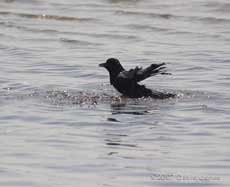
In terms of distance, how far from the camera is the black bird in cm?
1536

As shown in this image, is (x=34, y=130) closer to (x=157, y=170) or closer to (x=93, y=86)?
(x=157, y=170)

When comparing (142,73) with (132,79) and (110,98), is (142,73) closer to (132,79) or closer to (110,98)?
(132,79)

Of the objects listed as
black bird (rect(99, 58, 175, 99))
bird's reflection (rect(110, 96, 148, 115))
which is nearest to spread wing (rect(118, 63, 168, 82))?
black bird (rect(99, 58, 175, 99))

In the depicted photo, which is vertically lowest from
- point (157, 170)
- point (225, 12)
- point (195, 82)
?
point (157, 170)

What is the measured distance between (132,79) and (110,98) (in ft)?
1.50

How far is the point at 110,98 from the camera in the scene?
15500 mm

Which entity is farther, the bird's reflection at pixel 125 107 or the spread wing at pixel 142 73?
the spread wing at pixel 142 73

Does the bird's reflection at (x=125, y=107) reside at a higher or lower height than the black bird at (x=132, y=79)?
lower

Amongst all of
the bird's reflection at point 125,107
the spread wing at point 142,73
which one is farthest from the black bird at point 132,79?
the bird's reflection at point 125,107

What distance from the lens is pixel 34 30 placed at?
78.0 ft

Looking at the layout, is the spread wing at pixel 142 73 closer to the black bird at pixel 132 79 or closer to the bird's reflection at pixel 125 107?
the black bird at pixel 132 79

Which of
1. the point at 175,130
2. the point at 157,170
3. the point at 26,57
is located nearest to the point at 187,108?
the point at 175,130

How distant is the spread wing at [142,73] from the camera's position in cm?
1535

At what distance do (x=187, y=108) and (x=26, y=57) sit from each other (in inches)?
232
